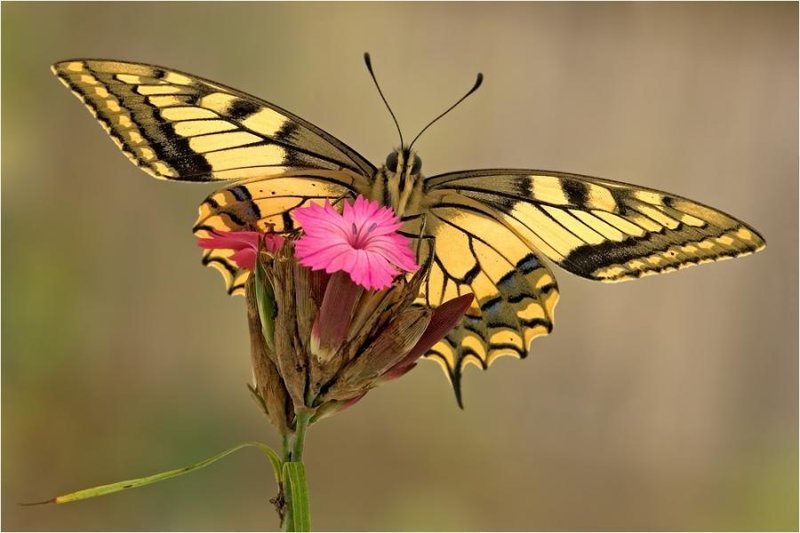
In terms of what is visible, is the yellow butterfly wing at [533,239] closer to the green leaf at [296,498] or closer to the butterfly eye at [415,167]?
the butterfly eye at [415,167]

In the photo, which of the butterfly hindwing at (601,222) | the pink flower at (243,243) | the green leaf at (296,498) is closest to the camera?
the green leaf at (296,498)

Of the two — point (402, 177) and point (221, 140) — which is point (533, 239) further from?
point (221, 140)

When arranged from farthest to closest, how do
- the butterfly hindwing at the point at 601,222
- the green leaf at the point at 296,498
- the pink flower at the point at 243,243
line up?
the butterfly hindwing at the point at 601,222 < the pink flower at the point at 243,243 < the green leaf at the point at 296,498

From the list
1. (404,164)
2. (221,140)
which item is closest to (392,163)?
(404,164)

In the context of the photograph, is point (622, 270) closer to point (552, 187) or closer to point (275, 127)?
point (552, 187)

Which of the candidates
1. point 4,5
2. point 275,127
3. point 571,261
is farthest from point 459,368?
point 4,5

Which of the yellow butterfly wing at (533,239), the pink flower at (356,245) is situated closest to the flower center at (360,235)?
the pink flower at (356,245)

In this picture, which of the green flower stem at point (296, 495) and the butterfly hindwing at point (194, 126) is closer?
the green flower stem at point (296, 495)
